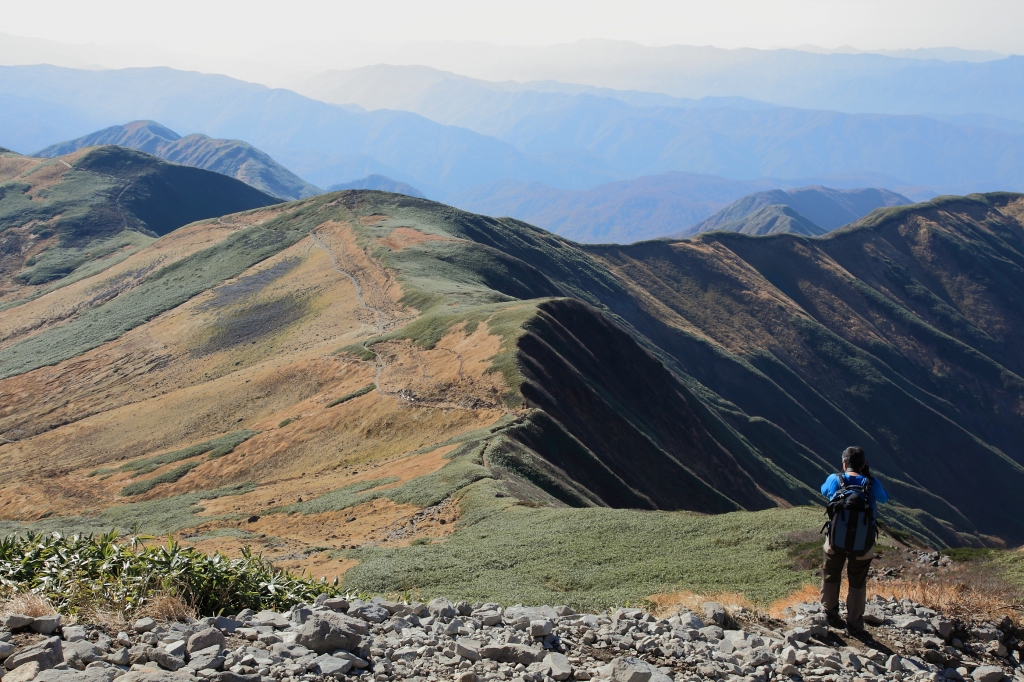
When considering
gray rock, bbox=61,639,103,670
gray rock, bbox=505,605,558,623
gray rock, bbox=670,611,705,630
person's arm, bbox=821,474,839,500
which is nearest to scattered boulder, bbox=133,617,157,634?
gray rock, bbox=61,639,103,670

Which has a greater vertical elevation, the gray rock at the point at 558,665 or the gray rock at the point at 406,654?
the gray rock at the point at 558,665

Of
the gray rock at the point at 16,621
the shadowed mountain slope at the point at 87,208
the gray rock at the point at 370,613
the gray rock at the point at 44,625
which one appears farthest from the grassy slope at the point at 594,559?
the shadowed mountain slope at the point at 87,208

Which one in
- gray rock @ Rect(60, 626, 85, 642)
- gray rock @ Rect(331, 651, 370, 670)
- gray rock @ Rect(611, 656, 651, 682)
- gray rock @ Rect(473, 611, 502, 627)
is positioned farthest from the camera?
gray rock @ Rect(473, 611, 502, 627)

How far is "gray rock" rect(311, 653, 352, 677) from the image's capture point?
7.65 meters

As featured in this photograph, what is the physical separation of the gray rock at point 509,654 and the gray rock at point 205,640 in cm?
282

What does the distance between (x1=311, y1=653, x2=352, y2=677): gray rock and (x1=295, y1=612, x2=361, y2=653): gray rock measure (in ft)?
0.71

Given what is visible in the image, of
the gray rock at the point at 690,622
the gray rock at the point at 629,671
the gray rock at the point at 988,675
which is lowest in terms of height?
the gray rock at the point at 690,622

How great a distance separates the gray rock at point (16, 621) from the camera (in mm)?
7668

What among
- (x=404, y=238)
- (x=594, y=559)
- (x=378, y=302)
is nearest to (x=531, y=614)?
(x=594, y=559)

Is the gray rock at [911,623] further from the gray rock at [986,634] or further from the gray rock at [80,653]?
the gray rock at [80,653]

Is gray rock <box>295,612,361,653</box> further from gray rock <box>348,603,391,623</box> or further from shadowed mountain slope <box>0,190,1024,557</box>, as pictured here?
shadowed mountain slope <box>0,190,1024,557</box>

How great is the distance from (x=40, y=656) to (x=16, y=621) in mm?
1024

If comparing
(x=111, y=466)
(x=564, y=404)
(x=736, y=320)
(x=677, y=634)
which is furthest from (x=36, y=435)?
(x=736, y=320)

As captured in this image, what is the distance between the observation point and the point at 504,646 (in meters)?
8.41
